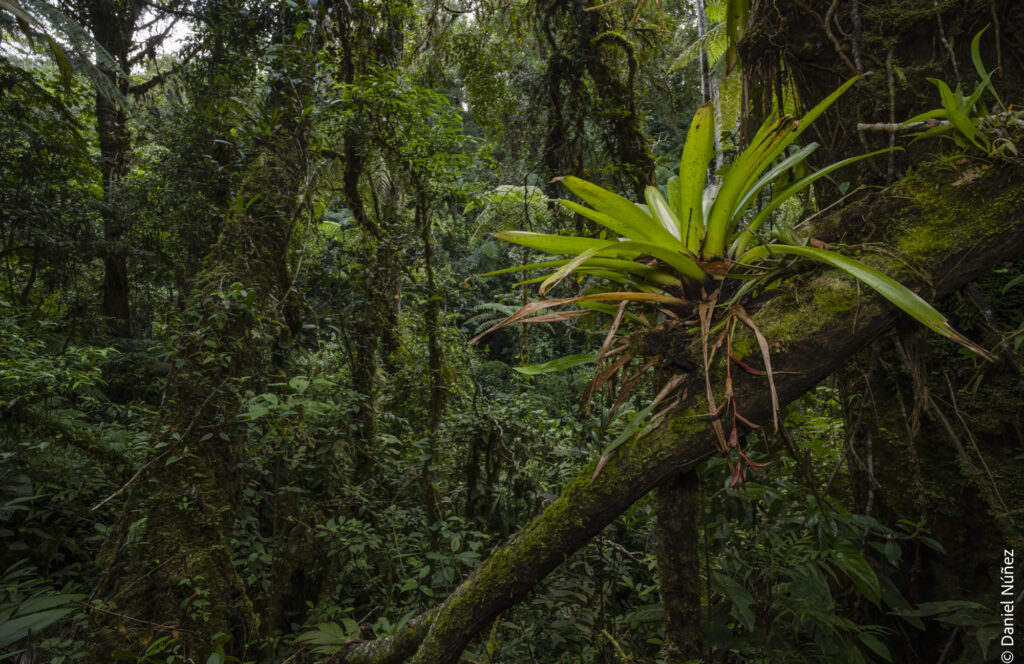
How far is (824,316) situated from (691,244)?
33 centimetres

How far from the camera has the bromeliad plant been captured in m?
1.07

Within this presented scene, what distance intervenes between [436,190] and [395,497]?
84.5 inches

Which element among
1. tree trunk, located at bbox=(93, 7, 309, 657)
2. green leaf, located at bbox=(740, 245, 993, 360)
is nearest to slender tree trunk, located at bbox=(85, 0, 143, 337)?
tree trunk, located at bbox=(93, 7, 309, 657)

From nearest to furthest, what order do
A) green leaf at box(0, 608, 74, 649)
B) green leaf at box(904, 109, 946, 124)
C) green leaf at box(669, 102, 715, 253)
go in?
green leaf at box(0, 608, 74, 649)
green leaf at box(904, 109, 946, 124)
green leaf at box(669, 102, 715, 253)

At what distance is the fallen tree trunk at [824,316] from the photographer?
38.8 inches

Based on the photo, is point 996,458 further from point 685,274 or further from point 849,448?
point 685,274

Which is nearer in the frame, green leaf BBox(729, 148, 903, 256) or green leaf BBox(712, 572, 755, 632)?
green leaf BBox(729, 148, 903, 256)

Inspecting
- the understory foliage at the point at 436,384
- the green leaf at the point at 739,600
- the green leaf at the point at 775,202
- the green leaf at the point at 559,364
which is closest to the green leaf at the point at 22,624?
the understory foliage at the point at 436,384

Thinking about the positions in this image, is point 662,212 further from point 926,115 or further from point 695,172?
point 926,115

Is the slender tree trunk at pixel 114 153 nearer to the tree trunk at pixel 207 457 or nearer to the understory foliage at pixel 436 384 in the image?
the understory foliage at pixel 436 384

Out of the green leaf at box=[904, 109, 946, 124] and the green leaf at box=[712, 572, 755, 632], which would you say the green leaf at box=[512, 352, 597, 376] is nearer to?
the green leaf at box=[712, 572, 755, 632]

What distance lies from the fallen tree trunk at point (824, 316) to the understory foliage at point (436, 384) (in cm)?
5

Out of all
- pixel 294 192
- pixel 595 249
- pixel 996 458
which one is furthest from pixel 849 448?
pixel 294 192

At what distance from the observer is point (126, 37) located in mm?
6676
